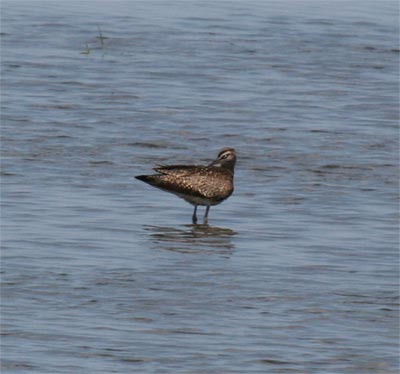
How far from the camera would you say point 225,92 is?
79.3 feet

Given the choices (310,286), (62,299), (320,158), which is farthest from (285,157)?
(62,299)

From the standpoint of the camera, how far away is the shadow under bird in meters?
16.2

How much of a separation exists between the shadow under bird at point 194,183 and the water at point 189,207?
0.75 feet

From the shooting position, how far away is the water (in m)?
10.9

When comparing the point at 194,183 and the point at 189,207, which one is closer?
the point at 194,183

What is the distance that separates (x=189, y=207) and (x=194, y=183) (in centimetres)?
70

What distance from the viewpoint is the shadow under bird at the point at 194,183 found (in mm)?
16172

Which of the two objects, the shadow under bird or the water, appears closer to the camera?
the water

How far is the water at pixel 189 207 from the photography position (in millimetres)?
10852

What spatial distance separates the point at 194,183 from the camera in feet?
53.4

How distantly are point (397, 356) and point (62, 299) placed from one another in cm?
287

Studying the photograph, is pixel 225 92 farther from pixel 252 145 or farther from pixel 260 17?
pixel 260 17

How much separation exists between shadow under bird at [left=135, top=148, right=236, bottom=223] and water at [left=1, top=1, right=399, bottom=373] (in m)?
0.23

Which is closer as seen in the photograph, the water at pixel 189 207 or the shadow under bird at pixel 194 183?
the water at pixel 189 207
